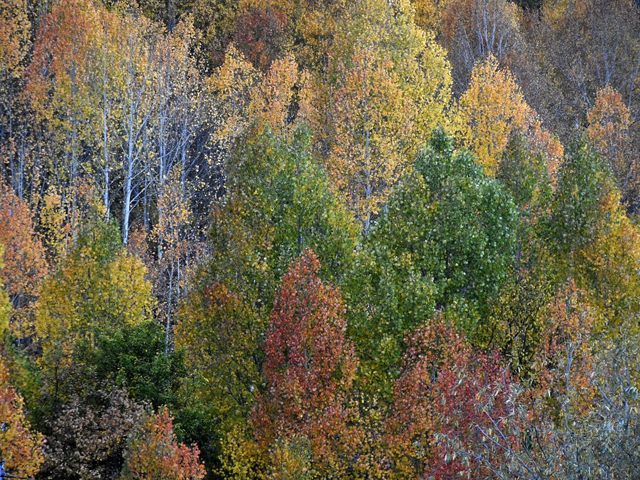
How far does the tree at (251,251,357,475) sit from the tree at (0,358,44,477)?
702 centimetres

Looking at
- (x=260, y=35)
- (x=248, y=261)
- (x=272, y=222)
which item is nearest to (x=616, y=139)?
(x=272, y=222)

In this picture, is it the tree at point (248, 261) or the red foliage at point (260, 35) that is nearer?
the tree at point (248, 261)

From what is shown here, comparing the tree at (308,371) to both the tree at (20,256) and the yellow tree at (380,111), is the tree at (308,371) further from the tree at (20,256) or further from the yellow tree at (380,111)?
the tree at (20,256)

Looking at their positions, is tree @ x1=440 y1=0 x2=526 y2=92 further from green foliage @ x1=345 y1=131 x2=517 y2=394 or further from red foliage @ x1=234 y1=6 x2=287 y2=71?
green foliage @ x1=345 y1=131 x2=517 y2=394

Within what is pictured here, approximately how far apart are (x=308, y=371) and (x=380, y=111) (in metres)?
22.6

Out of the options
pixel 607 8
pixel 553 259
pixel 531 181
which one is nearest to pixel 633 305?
pixel 553 259

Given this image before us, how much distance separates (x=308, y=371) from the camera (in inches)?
957

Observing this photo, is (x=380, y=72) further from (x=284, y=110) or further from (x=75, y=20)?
(x=75, y=20)

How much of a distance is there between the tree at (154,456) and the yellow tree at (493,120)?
93.3 ft

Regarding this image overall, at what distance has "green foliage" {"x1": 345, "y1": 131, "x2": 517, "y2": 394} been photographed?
26188mm

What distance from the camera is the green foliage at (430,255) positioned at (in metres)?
26.2

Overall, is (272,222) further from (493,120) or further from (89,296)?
(493,120)

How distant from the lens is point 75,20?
4875 centimetres

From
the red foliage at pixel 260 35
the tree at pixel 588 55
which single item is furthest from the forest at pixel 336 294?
the red foliage at pixel 260 35
